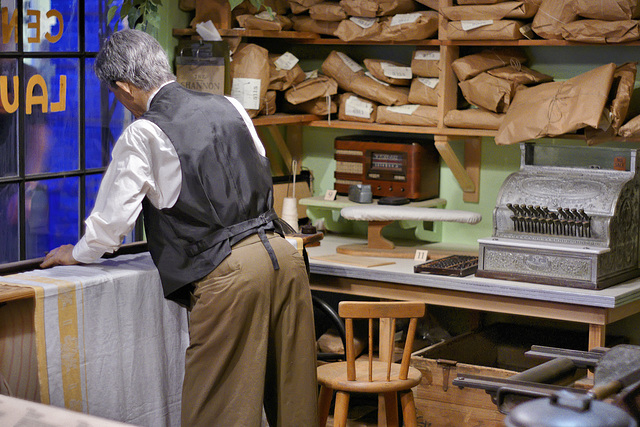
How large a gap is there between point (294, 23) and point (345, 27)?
1.25ft

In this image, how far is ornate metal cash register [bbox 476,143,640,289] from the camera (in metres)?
3.93

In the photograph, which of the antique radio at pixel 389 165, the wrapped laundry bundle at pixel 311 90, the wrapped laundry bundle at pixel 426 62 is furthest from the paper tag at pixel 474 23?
the wrapped laundry bundle at pixel 311 90

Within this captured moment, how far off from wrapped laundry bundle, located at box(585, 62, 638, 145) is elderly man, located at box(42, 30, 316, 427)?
158 cm

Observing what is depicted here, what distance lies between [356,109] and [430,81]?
0.41 meters

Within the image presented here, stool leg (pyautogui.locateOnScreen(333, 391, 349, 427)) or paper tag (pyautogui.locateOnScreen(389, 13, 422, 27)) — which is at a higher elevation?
paper tag (pyautogui.locateOnScreen(389, 13, 422, 27))

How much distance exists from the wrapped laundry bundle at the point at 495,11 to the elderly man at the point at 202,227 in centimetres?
150

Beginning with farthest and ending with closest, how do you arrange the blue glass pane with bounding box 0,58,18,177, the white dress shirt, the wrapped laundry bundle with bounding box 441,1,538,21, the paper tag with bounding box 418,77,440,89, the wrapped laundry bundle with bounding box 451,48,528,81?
the paper tag with bounding box 418,77,440,89 < the wrapped laundry bundle with bounding box 451,48,528,81 < the wrapped laundry bundle with bounding box 441,1,538,21 < the blue glass pane with bounding box 0,58,18,177 < the white dress shirt

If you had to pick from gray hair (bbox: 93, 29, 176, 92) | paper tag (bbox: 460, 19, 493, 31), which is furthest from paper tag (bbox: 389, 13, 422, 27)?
gray hair (bbox: 93, 29, 176, 92)

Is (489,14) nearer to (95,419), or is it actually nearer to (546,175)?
(546,175)

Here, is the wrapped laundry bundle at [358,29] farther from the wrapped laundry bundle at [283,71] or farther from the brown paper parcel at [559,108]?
the brown paper parcel at [559,108]

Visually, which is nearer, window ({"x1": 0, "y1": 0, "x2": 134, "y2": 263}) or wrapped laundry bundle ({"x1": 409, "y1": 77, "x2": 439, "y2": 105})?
window ({"x1": 0, "y1": 0, "x2": 134, "y2": 263})

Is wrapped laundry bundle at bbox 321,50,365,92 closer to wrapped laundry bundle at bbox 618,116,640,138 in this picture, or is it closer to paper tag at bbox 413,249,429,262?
paper tag at bbox 413,249,429,262

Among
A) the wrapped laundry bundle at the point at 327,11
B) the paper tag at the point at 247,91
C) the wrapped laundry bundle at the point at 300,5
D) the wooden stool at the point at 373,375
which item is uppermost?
the wrapped laundry bundle at the point at 300,5

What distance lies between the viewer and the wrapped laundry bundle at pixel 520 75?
4.37 meters
